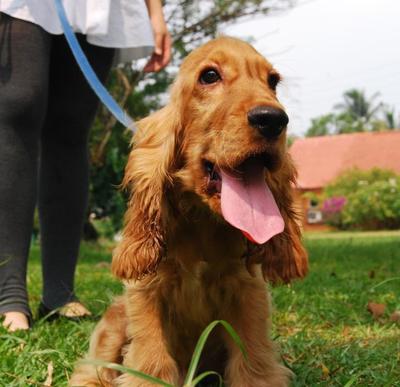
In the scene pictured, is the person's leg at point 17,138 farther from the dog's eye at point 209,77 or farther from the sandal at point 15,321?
the dog's eye at point 209,77

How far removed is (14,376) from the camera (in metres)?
2.01

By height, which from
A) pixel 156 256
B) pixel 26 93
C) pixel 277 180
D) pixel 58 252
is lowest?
pixel 58 252

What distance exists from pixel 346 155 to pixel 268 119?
139 ft

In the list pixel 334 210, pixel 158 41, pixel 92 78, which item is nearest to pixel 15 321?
pixel 92 78

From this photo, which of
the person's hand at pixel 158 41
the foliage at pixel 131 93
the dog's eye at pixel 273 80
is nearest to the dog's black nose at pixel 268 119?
the dog's eye at pixel 273 80

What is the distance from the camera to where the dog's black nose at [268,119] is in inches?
70.4

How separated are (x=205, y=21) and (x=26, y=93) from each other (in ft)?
32.0

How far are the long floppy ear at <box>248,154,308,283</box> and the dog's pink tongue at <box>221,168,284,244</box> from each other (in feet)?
0.65

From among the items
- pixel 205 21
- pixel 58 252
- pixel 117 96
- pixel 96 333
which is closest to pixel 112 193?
pixel 117 96

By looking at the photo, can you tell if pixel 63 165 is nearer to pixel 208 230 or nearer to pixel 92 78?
Answer: pixel 92 78

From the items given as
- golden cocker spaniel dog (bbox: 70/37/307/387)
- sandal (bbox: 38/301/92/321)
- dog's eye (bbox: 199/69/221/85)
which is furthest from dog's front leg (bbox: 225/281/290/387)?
sandal (bbox: 38/301/92/321)

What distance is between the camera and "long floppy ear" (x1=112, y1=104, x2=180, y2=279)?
204 cm

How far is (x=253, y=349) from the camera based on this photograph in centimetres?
202

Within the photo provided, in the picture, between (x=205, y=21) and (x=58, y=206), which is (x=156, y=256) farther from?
(x=205, y=21)
